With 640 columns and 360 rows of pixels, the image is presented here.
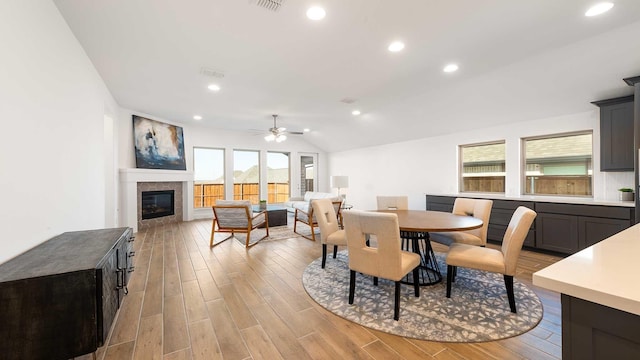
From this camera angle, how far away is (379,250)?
216 centimetres

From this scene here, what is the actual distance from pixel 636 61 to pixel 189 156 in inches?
337

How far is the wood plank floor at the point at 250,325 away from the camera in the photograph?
5.61 feet

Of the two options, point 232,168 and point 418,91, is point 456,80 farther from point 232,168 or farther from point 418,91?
point 232,168

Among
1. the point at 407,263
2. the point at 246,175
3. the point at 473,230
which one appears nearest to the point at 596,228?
the point at 473,230

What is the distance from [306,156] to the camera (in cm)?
941

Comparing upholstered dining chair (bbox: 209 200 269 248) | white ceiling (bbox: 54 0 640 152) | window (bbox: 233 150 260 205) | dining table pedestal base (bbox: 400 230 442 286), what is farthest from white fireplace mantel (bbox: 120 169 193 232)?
dining table pedestal base (bbox: 400 230 442 286)

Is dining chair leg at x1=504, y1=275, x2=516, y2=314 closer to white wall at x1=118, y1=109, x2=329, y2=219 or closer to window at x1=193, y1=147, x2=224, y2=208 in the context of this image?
white wall at x1=118, y1=109, x2=329, y2=219

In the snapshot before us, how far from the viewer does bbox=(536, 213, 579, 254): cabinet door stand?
3.62 m

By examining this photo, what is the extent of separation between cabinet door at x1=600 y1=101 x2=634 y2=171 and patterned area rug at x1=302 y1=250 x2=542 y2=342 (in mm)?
2434

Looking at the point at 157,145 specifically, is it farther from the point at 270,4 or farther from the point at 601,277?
the point at 601,277

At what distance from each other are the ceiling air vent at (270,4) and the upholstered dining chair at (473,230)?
300 cm

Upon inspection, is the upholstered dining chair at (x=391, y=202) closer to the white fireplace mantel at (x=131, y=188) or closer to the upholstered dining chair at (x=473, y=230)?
the upholstered dining chair at (x=473, y=230)

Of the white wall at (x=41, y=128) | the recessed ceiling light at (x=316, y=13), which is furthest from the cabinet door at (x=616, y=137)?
the white wall at (x=41, y=128)

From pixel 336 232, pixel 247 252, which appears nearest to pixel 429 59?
pixel 336 232
